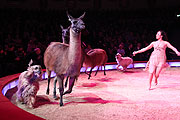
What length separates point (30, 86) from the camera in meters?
4.11

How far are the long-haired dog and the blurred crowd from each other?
292 centimetres

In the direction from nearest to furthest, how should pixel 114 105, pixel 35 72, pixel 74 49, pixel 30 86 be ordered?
pixel 74 49 < pixel 30 86 < pixel 35 72 < pixel 114 105

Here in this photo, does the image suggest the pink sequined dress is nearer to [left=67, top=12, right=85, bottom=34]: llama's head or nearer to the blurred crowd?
[left=67, top=12, right=85, bottom=34]: llama's head

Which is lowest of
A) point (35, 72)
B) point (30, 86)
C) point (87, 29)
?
point (30, 86)

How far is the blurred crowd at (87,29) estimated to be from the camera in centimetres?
793

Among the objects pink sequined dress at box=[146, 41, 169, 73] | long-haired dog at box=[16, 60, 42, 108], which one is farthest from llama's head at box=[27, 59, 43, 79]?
pink sequined dress at box=[146, 41, 169, 73]

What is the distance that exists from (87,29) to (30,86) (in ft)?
32.2

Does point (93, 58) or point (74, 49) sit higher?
point (74, 49)

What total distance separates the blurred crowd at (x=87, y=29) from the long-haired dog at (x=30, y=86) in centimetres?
292

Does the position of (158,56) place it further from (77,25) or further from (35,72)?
(35,72)

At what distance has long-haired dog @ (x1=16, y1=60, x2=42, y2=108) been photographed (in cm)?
405

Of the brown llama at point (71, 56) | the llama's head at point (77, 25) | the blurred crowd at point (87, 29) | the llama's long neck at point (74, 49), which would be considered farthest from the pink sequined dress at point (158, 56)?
the blurred crowd at point (87, 29)

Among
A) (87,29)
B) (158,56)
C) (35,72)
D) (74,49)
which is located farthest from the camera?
(87,29)

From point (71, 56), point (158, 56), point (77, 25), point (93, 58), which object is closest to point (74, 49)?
point (71, 56)
